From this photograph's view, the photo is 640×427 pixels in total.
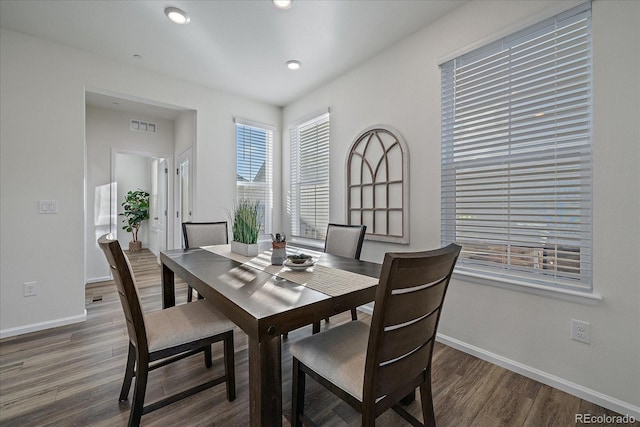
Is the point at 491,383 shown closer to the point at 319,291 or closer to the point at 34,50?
the point at 319,291

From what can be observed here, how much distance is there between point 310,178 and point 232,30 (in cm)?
192

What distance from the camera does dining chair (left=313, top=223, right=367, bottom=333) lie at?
2.32 meters

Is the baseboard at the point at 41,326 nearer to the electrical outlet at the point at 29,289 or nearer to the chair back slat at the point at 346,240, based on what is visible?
the electrical outlet at the point at 29,289

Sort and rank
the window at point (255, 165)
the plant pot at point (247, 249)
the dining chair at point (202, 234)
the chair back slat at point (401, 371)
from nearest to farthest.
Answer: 1. the chair back slat at point (401, 371)
2. the plant pot at point (247, 249)
3. the dining chair at point (202, 234)
4. the window at point (255, 165)

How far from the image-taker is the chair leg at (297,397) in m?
1.30

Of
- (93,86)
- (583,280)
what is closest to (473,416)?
(583,280)

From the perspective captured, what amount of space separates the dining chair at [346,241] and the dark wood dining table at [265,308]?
66cm

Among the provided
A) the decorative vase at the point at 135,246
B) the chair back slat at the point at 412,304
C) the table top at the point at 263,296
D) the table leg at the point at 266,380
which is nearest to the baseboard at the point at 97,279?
the decorative vase at the point at 135,246

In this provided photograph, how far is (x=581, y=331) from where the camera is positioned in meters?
1.68

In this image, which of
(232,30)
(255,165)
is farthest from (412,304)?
(255,165)

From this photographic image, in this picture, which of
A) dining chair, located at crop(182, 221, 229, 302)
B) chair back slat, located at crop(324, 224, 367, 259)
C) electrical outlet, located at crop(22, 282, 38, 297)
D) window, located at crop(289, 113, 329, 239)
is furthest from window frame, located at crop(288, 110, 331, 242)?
electrical outlet, located at crop(22, 282, 38, 297)

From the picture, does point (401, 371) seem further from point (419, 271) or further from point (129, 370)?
point (129, 370)

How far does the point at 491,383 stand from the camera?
1819 mm

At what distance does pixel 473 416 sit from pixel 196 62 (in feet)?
13.0
